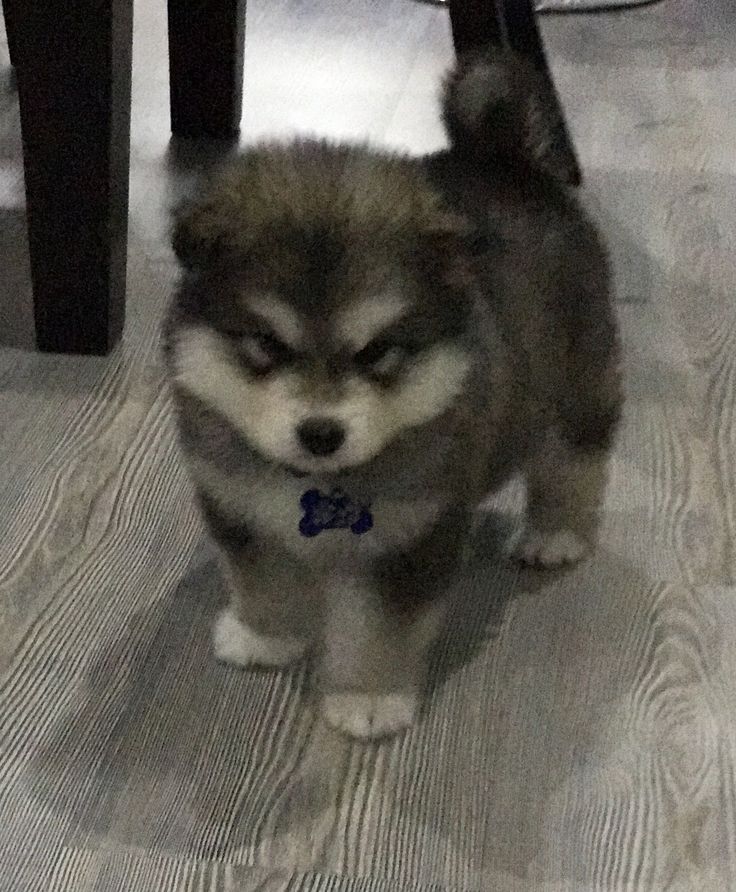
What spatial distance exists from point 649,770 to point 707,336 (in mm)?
1006

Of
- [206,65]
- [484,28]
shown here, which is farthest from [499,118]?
[206,65]

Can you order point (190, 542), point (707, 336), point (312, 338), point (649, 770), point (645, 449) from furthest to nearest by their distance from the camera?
1. point (707, 336)
2. point (645, 449)
3. point (190, 542)
4. point (649, 770)
5. point (312, 338)

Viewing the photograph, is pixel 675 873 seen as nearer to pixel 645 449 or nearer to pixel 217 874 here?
pixel 217 874

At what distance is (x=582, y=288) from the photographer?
134 cm

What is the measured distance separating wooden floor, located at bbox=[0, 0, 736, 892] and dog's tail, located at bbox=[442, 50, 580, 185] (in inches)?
20.3

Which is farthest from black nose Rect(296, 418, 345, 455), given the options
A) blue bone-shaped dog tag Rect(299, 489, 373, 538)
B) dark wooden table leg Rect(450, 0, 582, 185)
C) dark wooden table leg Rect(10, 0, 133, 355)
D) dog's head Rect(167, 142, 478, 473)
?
dark wooden table leg Rect(450, 0, 582, 185)

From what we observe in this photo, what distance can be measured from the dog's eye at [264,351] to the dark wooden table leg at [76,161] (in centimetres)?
83

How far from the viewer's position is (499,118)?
1.33 meters

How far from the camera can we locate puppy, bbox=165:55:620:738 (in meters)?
0.98

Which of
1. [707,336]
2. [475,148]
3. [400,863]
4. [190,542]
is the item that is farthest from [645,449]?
[400,863]

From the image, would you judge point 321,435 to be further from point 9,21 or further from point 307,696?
point 9,21

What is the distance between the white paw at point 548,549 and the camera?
4.87 feet

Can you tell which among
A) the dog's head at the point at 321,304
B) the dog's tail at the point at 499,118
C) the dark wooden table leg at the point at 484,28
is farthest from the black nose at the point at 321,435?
the dark wooden table leg at the point at 484,28

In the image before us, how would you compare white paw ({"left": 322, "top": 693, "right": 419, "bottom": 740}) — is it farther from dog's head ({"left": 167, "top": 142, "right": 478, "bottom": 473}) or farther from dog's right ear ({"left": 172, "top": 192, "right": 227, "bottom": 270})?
dog's right ear ({"left": 172, "top": 192, "right": 227, "bottom": 270})
